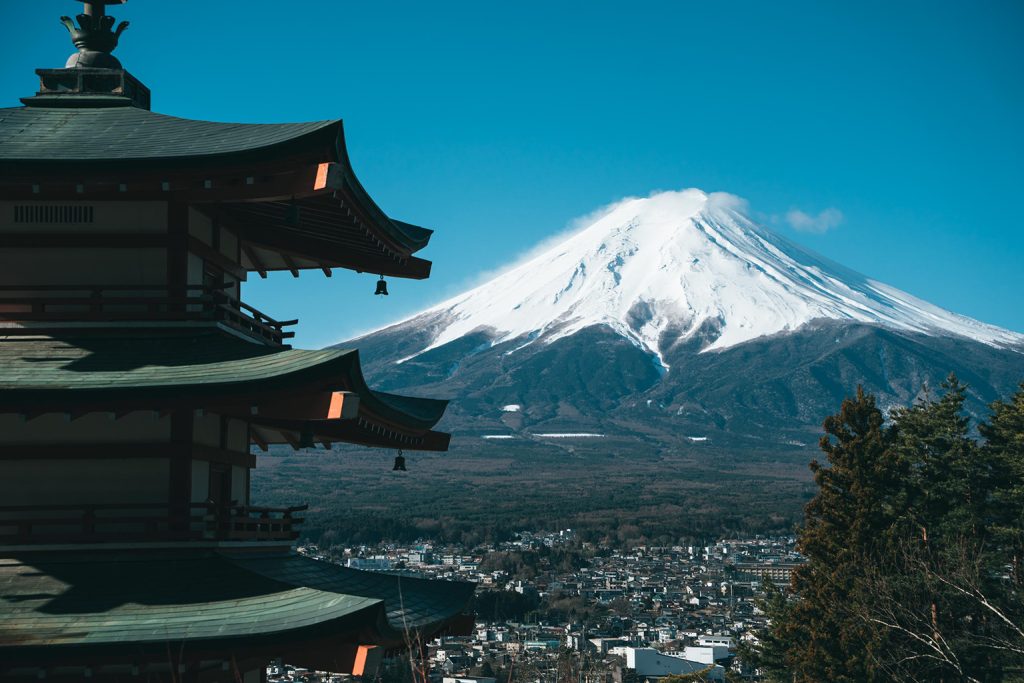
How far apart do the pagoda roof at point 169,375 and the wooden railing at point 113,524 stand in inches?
43.6

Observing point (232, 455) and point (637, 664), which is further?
point (637, 664)

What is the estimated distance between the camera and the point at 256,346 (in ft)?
48.9

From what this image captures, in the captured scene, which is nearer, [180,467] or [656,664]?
[180,467]

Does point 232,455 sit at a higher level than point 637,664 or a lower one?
higher

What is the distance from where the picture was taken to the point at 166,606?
13.4m

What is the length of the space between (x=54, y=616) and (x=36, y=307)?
139 inches

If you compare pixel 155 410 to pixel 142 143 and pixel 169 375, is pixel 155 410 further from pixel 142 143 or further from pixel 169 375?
pixel 142 143

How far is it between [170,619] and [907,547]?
23.4m


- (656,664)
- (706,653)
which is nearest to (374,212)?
(656,664)

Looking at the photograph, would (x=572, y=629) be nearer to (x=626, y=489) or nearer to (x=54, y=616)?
(x=54, y=616)

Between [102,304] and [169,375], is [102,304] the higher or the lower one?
the higher one

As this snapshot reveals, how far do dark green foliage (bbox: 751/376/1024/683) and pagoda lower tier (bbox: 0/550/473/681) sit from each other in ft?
63.4

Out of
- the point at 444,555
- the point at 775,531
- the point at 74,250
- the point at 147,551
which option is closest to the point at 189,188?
the point at 74,250

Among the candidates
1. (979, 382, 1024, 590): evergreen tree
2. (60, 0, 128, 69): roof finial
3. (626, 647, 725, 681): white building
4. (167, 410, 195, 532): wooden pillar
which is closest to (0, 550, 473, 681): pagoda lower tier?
(167, 410, 195, 532): wooden pillar
